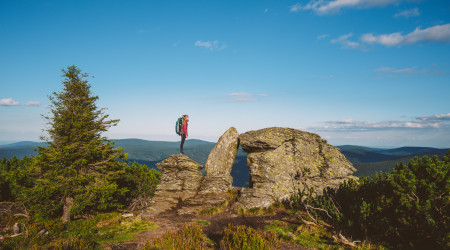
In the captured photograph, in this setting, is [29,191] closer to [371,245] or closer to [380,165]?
[371,245]

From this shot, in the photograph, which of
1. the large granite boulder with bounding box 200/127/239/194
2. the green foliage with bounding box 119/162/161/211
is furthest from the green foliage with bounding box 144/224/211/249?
the green foliage with bounding box 119/162/161/211

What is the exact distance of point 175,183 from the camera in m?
18.0

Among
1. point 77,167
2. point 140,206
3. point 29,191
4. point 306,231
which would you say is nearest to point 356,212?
point 306,231

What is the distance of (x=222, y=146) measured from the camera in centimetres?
1989

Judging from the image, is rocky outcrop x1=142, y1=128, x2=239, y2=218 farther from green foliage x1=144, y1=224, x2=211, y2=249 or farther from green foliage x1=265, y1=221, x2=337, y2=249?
green foliage x1=265, y1=221, x2=337, y2=249

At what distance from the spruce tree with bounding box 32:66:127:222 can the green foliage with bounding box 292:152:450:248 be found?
15.7 meters

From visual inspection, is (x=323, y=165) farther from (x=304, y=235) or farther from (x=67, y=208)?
(x=67, y=208)

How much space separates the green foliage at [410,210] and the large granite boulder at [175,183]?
37.0ft

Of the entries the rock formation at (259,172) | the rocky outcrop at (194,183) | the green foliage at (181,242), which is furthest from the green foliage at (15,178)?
the green foliage at (181,242)

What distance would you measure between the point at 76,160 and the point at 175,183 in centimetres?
745

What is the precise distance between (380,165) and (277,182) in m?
159

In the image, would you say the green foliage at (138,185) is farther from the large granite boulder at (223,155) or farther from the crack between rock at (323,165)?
the crack between rock at (323,165)

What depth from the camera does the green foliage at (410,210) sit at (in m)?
7.46

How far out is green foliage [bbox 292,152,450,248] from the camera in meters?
7.46
